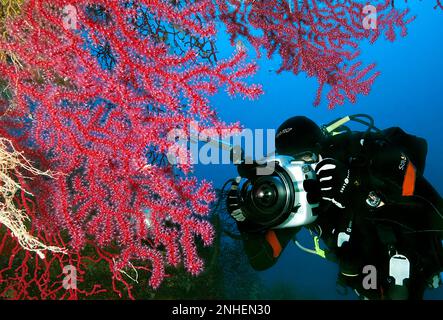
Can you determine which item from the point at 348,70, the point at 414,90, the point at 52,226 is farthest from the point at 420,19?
the point at 52,226

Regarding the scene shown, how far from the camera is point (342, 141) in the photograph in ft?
6.41

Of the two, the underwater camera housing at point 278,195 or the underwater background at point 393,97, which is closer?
the underwater camera housing at point 278,195

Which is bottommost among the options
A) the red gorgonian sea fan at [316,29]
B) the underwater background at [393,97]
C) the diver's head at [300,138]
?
the diver's head at [300,138]

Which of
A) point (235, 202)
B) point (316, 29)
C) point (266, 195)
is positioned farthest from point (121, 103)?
point (316, 29)

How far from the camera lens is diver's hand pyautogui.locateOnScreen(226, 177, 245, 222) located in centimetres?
190

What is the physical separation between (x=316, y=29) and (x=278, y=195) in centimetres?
293

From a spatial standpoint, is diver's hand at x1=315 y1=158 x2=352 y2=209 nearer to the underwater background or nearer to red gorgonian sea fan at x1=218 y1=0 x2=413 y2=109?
red gorgonian sea fan at x1=218 y1=0 x2=413 y2=109

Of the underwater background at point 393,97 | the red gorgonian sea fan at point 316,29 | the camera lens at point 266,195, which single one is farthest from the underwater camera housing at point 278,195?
the underwater background at point 393,97

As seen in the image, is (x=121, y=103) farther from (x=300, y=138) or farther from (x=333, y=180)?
(x=333, y=180)

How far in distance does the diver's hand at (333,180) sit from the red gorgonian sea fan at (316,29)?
2062 millimetres

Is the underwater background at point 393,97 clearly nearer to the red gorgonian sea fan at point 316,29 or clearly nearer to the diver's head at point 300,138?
the red gorgonian sea fan at point 316,29

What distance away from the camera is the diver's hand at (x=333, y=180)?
5.82 ft
